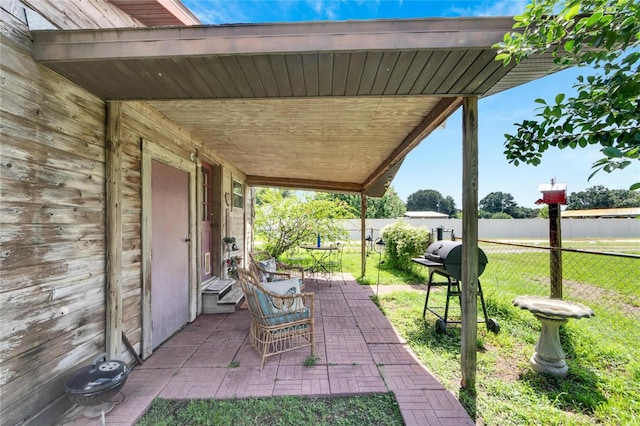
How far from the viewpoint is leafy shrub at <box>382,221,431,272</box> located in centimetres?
714

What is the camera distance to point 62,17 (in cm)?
184

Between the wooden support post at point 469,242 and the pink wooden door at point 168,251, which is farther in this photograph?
the pink wooden door at point 168,251

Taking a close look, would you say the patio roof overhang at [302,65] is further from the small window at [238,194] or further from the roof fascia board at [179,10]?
the small window at [238,194]

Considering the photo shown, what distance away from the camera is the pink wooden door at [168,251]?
2.93 meters

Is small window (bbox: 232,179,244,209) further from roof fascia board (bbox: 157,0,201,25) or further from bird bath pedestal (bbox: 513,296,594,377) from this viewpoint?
bird bath pedestal (bbox: 513,296,594,377)

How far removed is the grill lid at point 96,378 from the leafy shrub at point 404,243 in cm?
651

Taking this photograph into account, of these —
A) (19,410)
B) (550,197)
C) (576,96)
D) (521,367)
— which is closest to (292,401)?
(19,410)

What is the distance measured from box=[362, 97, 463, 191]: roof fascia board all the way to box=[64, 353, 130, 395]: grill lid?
126 inches

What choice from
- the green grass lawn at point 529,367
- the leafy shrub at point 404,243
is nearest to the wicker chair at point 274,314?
the green grass lawn at point 529,367

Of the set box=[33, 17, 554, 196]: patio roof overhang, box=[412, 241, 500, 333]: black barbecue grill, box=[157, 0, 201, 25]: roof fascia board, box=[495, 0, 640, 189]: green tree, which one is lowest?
box=[412, 241, 500, 333]: black barbecue grill

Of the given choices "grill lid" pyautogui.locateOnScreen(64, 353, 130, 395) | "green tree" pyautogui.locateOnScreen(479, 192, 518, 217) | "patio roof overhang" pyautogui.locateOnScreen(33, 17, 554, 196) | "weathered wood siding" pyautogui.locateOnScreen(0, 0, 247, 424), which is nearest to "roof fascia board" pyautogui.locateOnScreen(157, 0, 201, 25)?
"weathered wood siding" pyautogui.locateOnScreen(0, 0, 247, 424)

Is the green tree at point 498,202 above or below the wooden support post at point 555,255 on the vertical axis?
above

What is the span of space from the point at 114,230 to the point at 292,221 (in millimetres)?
5402

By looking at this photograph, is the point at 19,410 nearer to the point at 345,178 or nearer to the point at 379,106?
the point at 379,106
